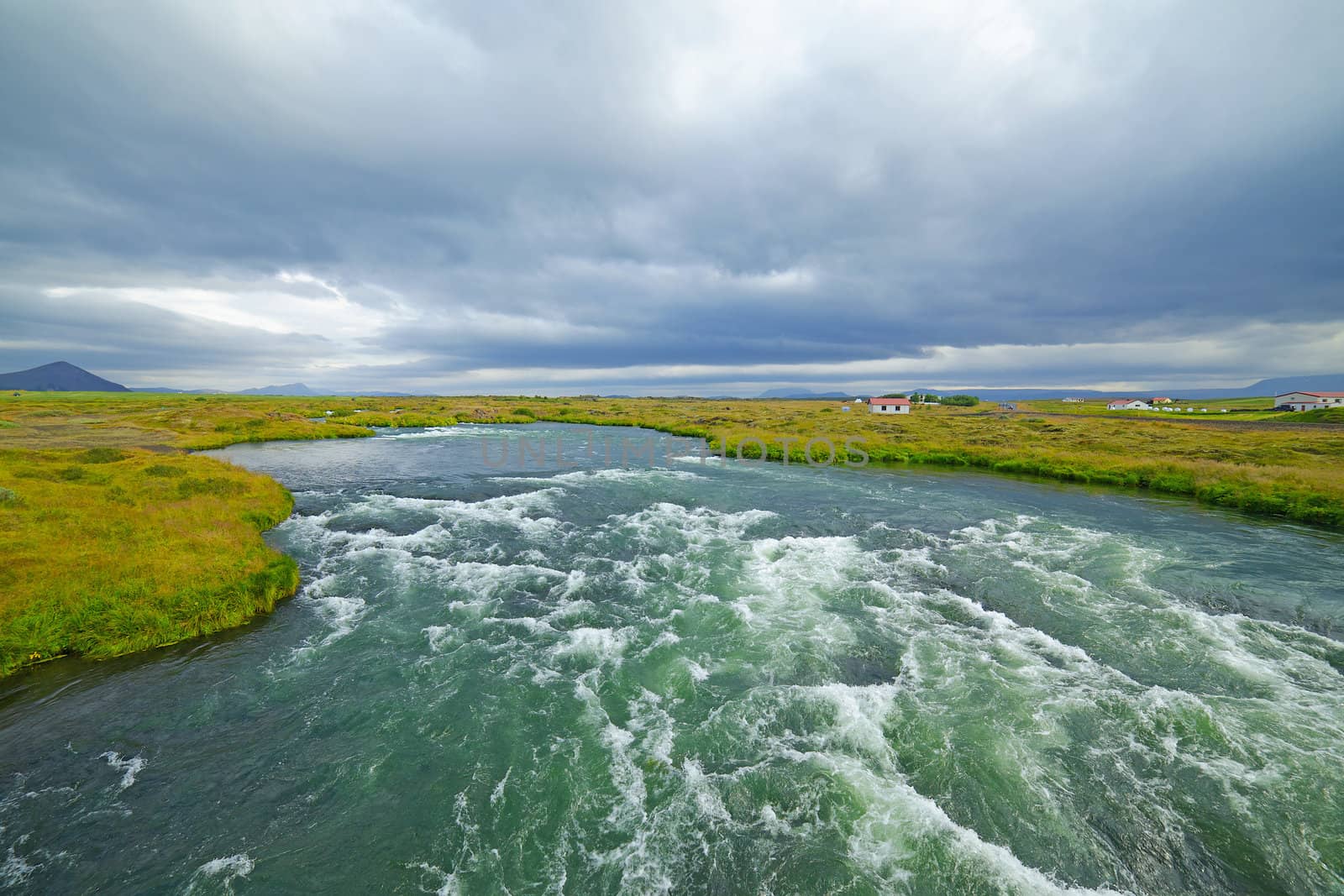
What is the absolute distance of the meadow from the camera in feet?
38.5

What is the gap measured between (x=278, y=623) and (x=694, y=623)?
1134cm

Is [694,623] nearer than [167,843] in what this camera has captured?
No

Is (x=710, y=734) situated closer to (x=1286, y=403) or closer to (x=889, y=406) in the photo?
(x=889, y=406)

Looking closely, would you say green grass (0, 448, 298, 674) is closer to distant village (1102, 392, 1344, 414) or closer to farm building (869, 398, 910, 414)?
farm building (869, 398, 910, 414)

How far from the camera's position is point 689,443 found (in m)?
55.5

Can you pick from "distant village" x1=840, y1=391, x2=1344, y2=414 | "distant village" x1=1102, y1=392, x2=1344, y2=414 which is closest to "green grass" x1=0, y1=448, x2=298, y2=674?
"distant village" x1=840, y1=391, x2=1344, y2=414

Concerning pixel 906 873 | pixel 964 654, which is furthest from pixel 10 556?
pixel 964 654

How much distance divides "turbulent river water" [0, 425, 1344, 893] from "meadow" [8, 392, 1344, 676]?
124cm

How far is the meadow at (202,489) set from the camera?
11727 millimetres

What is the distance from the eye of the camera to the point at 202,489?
848 inches

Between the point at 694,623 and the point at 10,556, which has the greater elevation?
the point at 10,556

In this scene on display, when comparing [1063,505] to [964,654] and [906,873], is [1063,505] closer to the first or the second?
[964,654]

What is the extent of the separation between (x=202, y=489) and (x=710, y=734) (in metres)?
25.5

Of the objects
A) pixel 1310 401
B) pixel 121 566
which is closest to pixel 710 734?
pixel 121 566
